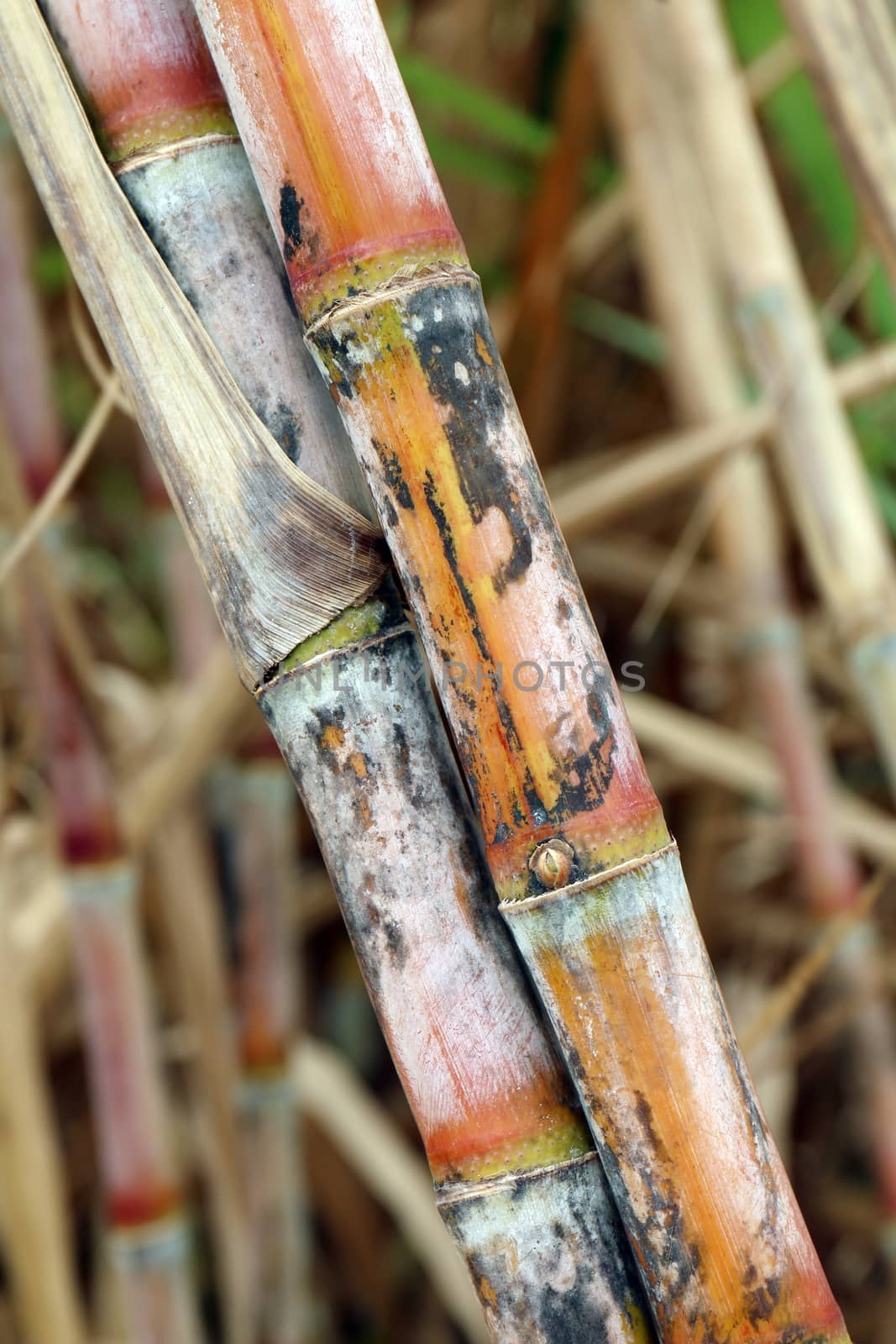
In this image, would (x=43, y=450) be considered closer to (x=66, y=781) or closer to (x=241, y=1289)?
(x=66, y=781)

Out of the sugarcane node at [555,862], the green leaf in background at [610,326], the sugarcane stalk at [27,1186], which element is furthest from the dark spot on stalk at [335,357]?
the green leaf in background at [610,326]

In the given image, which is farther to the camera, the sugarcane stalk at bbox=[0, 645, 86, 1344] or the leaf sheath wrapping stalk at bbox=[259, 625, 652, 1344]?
the sugarcane stalk at bbox=[0, 645, 86, 1344]

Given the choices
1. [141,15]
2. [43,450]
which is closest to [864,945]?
[43,450]

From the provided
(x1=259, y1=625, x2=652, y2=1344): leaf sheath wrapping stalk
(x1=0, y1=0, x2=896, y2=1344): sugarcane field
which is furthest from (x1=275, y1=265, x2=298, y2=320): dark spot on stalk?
(x1=259, y1=625, x2=652, y2=1344): leaf sheath wrapping stalk

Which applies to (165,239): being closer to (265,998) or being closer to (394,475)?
(394,475)

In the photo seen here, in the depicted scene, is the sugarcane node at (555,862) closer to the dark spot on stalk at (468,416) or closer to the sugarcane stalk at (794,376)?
the dark spot on stalk at (468,416)

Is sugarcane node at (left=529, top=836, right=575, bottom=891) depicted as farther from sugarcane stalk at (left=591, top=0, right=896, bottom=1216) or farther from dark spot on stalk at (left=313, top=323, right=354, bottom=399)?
sugarcane stalk at (left=591, top=0, right=896, bottom=1216)
